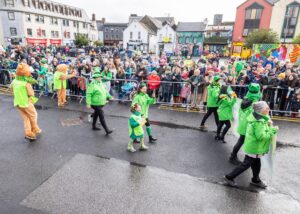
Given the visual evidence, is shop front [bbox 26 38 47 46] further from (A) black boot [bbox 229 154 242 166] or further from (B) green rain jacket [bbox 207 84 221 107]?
(A) black boot [bbox 229 154 242 166]

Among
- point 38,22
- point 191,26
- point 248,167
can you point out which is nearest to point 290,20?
point 191,26

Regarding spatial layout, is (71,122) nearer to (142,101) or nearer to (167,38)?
(142,101)

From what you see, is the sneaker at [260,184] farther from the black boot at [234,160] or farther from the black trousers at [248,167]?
the black boot at [234,160]

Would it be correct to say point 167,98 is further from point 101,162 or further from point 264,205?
point 264,205

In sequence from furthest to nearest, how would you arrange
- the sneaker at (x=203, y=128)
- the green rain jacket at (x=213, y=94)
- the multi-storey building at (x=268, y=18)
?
1. the multi-storey building at (x=268, y=18)
2. the sneaker at (x=203, y=128)
3. the green rain jacket at (x=213, y=94)

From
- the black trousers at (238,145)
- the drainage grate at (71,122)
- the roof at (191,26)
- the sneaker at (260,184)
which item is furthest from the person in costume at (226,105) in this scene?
the roof at (191,26)

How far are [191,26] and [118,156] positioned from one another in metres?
56.8

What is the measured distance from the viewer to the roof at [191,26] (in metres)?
55.0

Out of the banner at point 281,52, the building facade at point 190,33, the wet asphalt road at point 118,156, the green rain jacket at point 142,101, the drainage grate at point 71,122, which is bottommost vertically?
the wet asphalt road at point 118,156

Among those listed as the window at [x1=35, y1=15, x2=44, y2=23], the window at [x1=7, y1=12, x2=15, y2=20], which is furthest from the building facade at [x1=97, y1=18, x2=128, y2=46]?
the window at [x1=7, y1=12, x2=15, y2=20]

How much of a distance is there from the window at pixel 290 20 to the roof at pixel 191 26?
20073mm

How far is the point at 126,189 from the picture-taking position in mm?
4090

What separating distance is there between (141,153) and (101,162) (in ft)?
3.33

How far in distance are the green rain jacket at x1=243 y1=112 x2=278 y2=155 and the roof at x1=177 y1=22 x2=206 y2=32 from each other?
181ft
